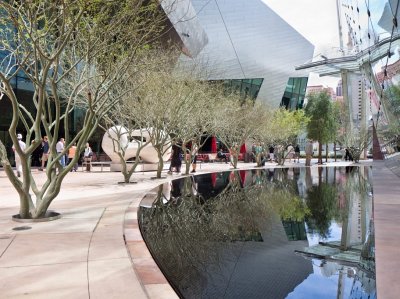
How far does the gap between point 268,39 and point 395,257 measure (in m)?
50.2

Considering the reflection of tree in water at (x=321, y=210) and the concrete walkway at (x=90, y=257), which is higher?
the reflection of tree in water at (x=321, y=210)

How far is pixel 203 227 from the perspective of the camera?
6.65 m

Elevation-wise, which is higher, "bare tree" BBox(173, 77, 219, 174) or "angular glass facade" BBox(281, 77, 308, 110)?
"angular glass facade" BBox(281, 77, 308, 110)

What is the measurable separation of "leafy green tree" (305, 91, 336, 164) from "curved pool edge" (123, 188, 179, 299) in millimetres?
30254

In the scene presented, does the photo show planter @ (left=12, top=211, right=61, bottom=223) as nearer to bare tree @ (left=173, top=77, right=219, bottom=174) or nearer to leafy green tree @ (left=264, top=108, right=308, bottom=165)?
bare tree @ (left=173, top=77, right=219, bottom=174)

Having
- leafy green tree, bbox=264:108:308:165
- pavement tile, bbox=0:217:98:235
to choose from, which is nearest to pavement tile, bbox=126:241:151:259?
pavement tile, bbox=0:217:98:235

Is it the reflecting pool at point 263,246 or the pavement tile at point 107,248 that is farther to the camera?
the pavement tile at point 107,248

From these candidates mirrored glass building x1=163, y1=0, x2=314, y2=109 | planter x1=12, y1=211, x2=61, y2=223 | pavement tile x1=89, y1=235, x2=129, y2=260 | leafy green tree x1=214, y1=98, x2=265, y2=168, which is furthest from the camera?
mirrored glass building x1=163, y1=0, x2=314, y2=109

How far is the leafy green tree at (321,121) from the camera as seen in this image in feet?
114

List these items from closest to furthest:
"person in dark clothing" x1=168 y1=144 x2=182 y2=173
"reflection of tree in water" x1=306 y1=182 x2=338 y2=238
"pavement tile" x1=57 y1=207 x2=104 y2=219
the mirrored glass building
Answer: "reflection of tree in water" x1=306 y1=182 x2=338 y2=238 → "pavement tile" x1=57 y1=207 x2=104 y2=219 → "person in dark clothing" x1=168 y1=144 x2=182 y2=173 → the mirrored glass building

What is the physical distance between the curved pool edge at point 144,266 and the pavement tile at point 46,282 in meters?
0.53

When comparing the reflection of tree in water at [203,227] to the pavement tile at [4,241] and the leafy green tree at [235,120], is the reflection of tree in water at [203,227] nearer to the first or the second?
the pavement tile at [4,241]

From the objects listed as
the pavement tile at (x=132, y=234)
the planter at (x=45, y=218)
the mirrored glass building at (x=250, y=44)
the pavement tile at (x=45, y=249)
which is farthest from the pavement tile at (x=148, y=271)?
the mirrored glass building at (x=250, y=44)

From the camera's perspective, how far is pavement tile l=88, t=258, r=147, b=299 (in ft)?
11.6
